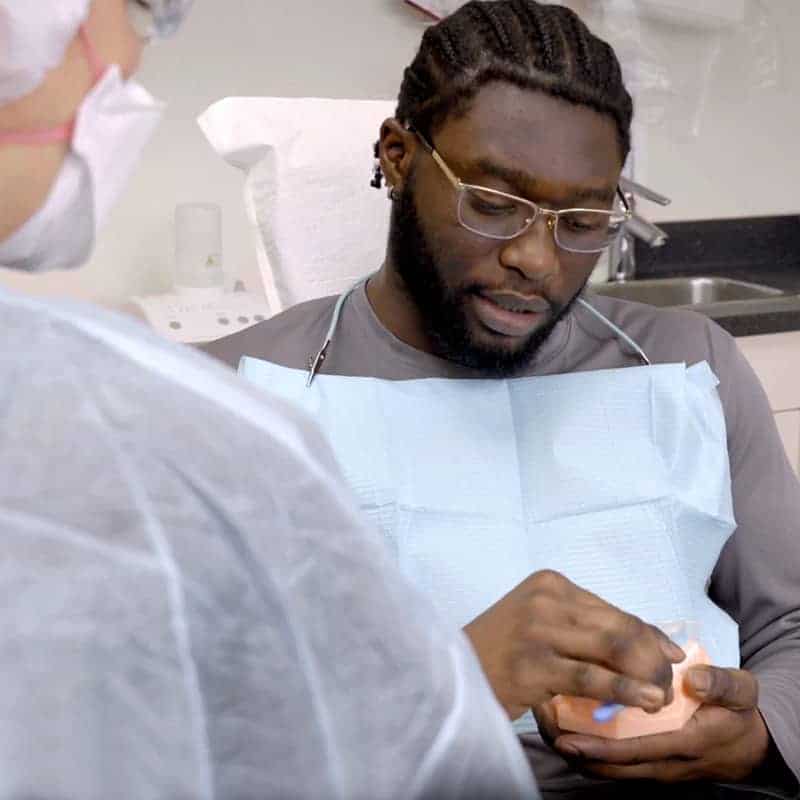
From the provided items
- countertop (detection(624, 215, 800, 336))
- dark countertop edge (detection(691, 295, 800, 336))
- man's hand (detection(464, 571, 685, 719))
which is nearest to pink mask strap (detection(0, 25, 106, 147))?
man's hand (detection(464, 571, 685, 719))

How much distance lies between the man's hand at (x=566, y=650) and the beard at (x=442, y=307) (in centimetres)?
34

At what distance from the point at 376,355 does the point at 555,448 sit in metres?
0.21

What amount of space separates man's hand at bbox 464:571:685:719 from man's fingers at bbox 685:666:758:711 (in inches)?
1.2

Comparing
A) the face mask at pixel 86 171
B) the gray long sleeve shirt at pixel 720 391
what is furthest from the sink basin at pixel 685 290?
the face mask at pixel 86 171

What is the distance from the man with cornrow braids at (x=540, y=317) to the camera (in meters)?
1.10

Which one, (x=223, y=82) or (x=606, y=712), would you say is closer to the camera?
(x=606, y=712)

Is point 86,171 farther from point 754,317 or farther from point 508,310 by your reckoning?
point 754,317

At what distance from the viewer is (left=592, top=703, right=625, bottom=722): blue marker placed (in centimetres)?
95

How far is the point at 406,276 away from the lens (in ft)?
4.19

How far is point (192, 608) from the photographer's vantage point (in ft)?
1.74

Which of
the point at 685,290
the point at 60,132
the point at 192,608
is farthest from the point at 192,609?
the point at 685,290

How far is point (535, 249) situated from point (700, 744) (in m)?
0.49

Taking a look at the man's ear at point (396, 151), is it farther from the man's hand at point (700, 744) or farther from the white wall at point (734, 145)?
the white wall at point (734, 145)

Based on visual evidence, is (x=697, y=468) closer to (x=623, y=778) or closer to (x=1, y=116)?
(x=623, y=778)
